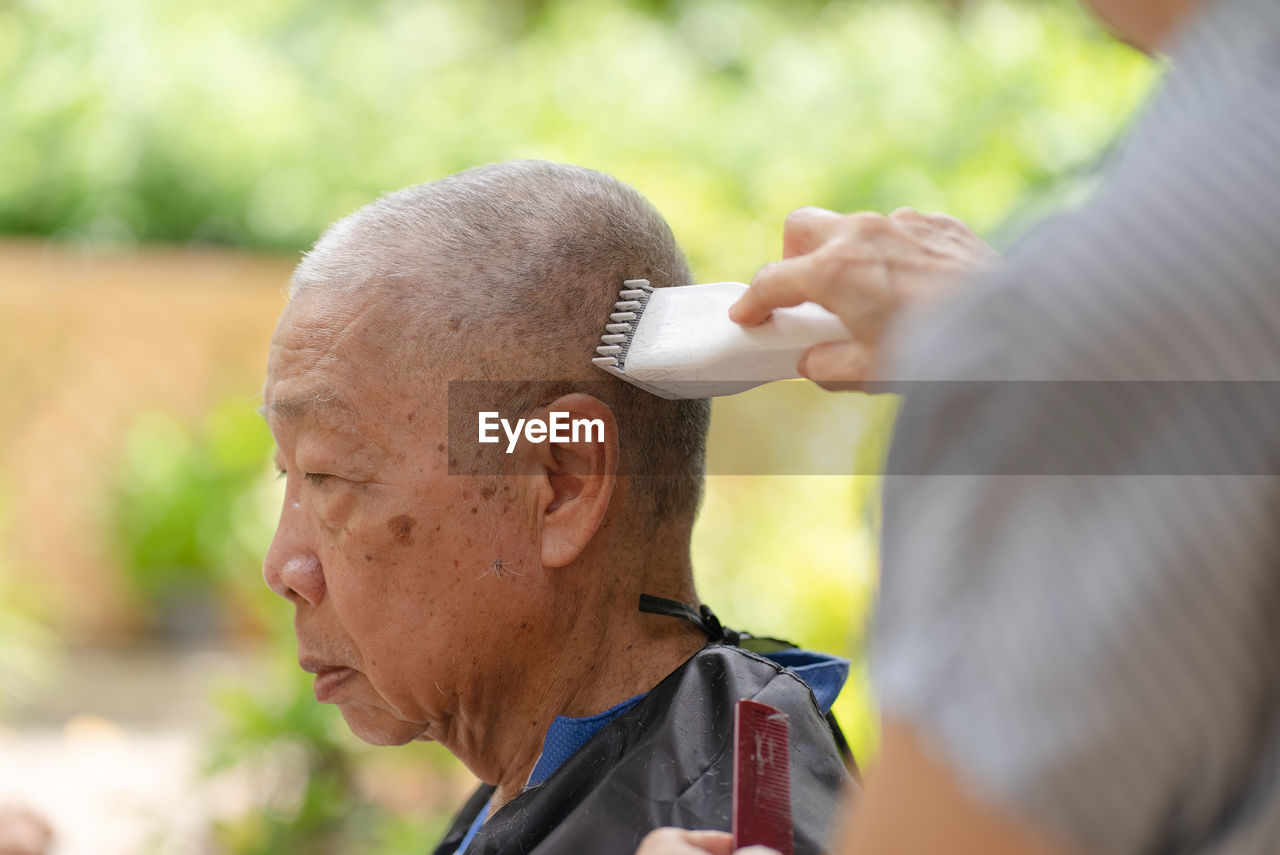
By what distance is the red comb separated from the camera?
112 cm

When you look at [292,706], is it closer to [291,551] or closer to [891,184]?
[291,551]

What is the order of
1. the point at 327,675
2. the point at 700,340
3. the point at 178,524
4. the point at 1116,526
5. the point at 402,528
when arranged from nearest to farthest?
1. the point at 1116,526
2. the point at 700,340
3. the point at 402,528
4. the point at 327,675
5. the point at 178,524

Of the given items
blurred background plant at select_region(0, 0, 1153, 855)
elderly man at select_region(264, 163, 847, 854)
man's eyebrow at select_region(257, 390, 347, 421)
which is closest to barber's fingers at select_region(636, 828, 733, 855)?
elderly man at select_region(264, 163, 847, 854)

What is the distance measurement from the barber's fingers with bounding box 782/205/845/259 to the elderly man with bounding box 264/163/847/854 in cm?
39

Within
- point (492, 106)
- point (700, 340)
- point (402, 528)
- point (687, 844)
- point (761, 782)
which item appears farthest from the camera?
point (492, 106)

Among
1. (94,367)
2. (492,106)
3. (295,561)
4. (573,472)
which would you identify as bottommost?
(94,367)

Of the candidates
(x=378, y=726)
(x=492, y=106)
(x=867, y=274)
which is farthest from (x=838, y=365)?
(x=492, y=106)

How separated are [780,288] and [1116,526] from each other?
1.71 ft

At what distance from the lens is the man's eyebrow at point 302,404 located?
150cm

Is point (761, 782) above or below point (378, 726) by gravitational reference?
above

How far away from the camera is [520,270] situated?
4.94ft

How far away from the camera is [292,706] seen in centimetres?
391

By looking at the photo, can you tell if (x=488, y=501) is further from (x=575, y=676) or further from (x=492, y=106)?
Answer: (x=492, y=106)

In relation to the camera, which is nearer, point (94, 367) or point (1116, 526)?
point (1116, 526)
